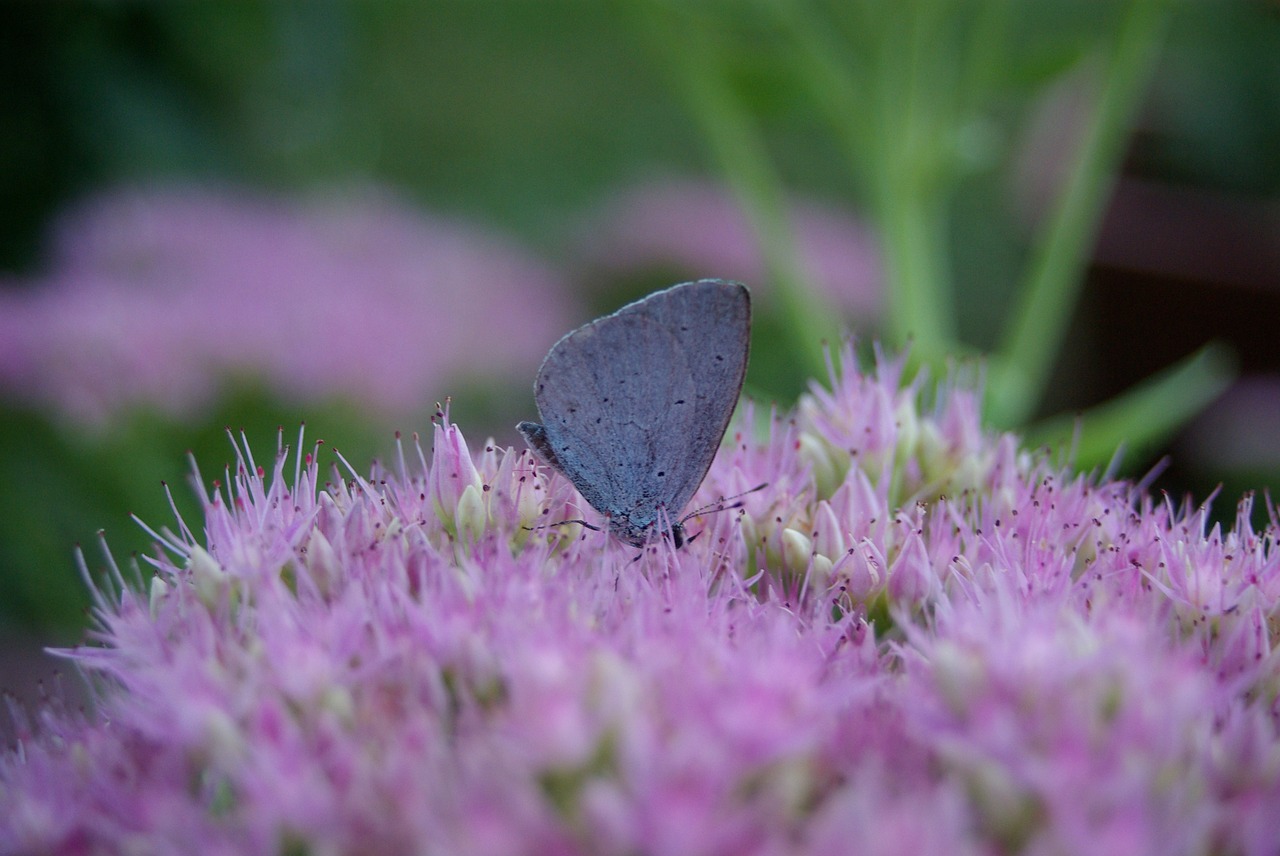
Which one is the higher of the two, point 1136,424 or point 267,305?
point 1136,424

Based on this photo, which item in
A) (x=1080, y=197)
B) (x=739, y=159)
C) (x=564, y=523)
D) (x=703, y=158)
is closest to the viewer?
(x=564, y=523)

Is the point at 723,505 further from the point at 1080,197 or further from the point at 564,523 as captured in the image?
the point at 1080,197

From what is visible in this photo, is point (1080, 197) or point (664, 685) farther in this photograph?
point (1080, 197)

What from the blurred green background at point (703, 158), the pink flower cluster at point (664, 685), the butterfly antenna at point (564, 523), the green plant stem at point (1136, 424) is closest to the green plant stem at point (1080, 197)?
the blurred green background at point (703, 158)

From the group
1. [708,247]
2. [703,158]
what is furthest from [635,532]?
[703,158]

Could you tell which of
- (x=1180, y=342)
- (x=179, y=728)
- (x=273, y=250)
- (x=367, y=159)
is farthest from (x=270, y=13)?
(x=1180, y=342)

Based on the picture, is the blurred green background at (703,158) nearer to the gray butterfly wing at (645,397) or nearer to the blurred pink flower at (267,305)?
the blurred pink flower at (267,305)

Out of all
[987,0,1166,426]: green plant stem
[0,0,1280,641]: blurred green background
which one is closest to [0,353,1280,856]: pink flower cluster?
[0,0,1280,641]: blurred green background

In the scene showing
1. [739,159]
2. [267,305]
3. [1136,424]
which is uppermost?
[739,159]
